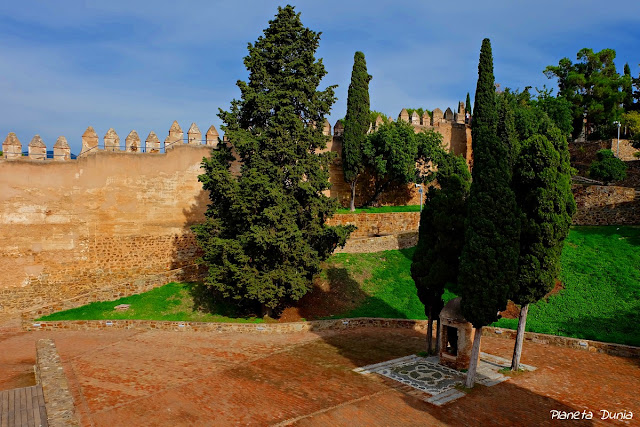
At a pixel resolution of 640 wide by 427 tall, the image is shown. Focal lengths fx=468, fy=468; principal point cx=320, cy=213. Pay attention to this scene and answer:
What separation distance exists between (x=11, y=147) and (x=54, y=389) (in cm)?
1488

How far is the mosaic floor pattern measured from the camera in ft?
34.1

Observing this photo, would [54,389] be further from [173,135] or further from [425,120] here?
[425,120]

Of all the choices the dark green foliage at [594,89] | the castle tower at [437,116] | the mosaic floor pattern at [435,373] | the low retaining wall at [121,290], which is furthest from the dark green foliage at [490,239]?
the dark green foliage at [594,89]

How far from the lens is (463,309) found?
1062cm

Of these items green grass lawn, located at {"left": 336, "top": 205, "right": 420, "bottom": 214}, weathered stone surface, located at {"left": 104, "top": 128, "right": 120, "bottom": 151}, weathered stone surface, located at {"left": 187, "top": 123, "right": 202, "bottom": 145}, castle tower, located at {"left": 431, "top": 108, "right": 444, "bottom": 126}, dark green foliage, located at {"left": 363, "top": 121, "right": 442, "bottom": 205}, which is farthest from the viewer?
castle tower, located at {"left": 431, "top": 108, "right": 444, "bottom": 126}

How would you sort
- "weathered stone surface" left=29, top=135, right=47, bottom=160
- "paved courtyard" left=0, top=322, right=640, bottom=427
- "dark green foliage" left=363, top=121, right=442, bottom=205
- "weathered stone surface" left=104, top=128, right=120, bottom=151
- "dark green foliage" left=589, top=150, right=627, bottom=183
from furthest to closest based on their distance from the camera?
"dark green foliage" left=589, top=150, right=627, bottom=183 < "dark green foliage" left=363, top=121, right=442, bottom=205 < "weathered stone surface" left=104, top=128, right=120, bottom=151 < "weathered stone surface" left=29, top=135, right=47, bottom=160 < "paved courtyard" left=0, top=322, right=640, bottom=427

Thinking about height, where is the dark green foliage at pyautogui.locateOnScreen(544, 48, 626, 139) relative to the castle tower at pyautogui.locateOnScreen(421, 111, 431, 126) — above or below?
above

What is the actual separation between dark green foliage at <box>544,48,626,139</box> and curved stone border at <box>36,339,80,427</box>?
126 ft

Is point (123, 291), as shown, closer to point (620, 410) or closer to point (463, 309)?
point (463, 309)

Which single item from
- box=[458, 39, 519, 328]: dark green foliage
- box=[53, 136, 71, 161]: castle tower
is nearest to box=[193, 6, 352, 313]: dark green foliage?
box=[458, 39, 519, 328]: dark green foliage

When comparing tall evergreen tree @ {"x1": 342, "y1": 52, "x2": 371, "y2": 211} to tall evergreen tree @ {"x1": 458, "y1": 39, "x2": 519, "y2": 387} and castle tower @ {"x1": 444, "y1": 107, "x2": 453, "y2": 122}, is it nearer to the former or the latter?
castle tower @ {"x1": 444, "y1": 107, "x2": 453, "y2": 122}

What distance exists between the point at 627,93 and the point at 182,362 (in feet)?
137

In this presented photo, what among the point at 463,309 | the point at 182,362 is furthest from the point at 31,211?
the point at 463,309

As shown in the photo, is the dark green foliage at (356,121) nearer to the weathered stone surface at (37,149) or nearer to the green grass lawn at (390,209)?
the green grass lawn at (390,209)
